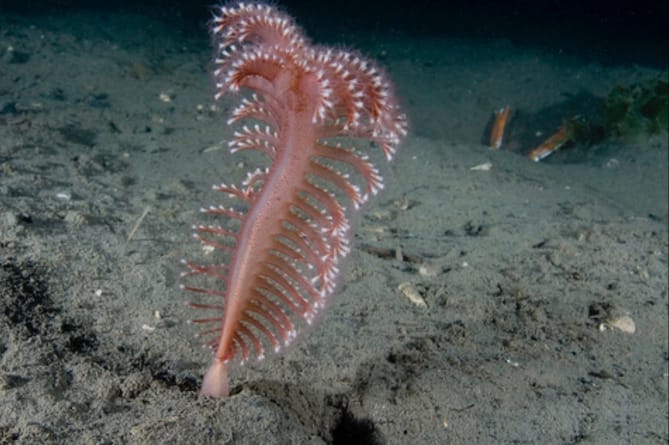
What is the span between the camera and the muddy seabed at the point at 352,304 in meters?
2.21

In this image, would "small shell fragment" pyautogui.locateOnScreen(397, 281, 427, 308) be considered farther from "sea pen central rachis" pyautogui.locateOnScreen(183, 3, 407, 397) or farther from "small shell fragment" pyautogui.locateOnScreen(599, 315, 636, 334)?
"sea pen central rachis" pyautogui.locateOnScreen(183, 3, 407, 397)

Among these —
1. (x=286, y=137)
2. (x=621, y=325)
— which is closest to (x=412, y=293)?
(x=621, y=325)

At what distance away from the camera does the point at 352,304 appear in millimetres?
3428

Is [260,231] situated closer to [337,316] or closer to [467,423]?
[337,316]

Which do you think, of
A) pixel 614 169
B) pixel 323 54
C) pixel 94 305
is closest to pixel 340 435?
pixel 94 305

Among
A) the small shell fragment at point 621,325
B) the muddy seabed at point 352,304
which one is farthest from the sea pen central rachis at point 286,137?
the small shell fragment at point 621,325

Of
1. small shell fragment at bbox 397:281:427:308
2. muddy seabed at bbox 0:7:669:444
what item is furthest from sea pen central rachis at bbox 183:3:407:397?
small shell fragment at bbox 397:281:427:308

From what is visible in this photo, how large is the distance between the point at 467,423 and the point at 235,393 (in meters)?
1.22

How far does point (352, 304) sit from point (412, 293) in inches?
19.1

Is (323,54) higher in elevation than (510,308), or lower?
higher

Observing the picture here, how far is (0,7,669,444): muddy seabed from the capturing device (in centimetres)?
221

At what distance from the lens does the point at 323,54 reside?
2002 mm

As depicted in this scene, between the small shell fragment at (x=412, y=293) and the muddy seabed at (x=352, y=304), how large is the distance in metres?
0.02

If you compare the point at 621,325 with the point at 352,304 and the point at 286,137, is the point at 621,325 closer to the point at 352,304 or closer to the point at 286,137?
the point at 352,304
